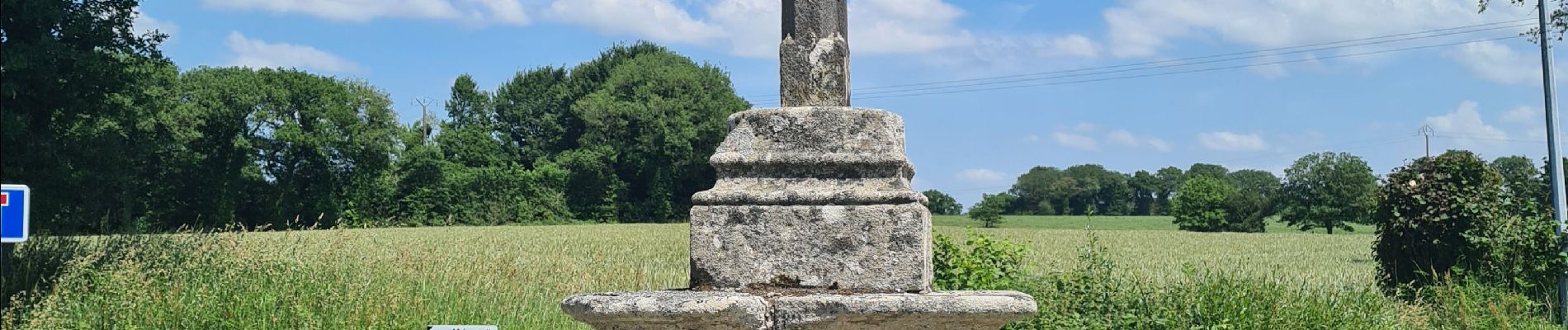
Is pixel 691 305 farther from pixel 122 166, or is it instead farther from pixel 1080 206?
pixel 1080 206

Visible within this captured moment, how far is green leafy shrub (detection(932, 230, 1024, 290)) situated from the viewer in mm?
7156

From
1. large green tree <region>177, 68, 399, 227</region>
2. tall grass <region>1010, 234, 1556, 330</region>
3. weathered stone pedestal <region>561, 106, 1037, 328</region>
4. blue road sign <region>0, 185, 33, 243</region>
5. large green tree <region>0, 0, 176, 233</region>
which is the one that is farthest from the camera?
large green tree <region>177, 68, 399, 227</region>

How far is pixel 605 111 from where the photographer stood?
4384 cm

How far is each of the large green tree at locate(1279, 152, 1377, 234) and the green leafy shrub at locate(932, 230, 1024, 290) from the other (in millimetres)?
49068

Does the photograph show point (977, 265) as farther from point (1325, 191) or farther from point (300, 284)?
point (1325, 191)

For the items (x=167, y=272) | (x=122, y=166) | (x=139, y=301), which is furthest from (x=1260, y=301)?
(x=122, y=166)

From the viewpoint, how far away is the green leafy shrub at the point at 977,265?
282 inches

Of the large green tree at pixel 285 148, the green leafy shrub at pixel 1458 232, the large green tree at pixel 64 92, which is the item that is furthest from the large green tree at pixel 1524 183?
the large green tree at pixel 285 148

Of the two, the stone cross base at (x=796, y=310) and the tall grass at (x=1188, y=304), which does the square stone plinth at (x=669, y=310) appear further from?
the tall grass at (x=1188, y=304)

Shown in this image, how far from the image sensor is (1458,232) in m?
9.74

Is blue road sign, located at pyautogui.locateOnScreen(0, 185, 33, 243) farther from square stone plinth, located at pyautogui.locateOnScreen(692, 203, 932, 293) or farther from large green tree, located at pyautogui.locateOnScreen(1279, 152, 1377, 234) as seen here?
large green tree, located at pyautogui.locateOnScreen(1279, 152, 1377, 234)

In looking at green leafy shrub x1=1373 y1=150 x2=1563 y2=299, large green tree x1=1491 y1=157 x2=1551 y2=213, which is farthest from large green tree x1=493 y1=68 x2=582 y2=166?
green leafy shrub x1=1373 y1=150 x2=1563 y2=299

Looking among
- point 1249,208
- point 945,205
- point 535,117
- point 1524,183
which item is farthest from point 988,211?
point 1524,183

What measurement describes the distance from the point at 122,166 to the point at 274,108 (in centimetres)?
2444
